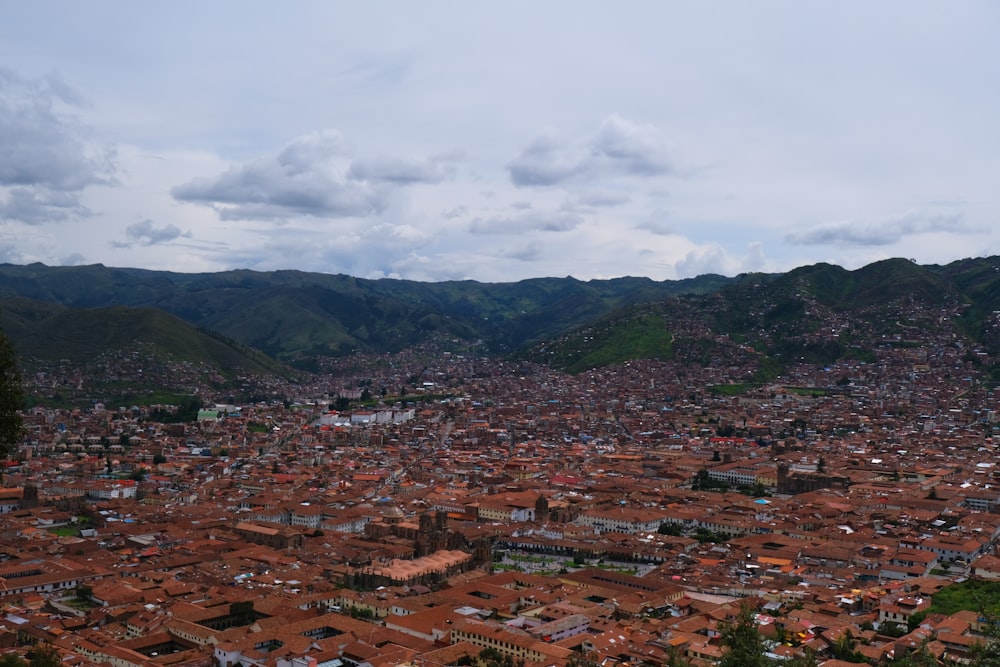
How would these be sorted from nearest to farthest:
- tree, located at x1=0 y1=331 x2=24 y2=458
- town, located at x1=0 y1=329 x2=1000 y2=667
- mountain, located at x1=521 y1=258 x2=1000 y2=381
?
tree, located at x1=0 y1=331 x2=24 y2=458, town, located at x1=0 y1=329 x2=1000 y2=667, mountain, located at x1=521 y1=258 x2=1000 y2=381

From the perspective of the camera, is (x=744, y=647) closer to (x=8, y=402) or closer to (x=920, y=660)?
(x=920, y=660)

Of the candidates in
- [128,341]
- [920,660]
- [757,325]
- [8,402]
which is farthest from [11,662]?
[757,325]

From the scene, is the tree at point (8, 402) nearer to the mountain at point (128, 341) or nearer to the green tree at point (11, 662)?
the green tree at point (11, 662)

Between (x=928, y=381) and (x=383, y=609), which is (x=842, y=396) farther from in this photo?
(x=383, y=609)

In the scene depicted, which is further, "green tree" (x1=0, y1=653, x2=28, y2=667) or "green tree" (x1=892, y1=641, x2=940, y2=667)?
"green tree" (x1=0, y1=653, x2=28, y2=667)

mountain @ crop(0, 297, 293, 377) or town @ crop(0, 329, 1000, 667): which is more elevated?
mountain @ crop(0, 297, 293, 377)

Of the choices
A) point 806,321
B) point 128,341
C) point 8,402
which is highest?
point 806,321

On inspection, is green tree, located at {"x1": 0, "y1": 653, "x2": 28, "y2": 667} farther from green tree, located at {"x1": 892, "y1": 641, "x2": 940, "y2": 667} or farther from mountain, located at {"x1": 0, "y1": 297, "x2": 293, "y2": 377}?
mountain, located at {"x1": 0, "y1": 297, "x2": 293, "y2": 377}

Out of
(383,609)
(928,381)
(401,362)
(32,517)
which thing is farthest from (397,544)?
(401,362)

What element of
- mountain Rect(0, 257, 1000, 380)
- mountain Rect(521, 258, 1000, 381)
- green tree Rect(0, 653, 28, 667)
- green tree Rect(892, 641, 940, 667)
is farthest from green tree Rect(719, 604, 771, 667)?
mountain Rect(0, 257, 1000, 380)
